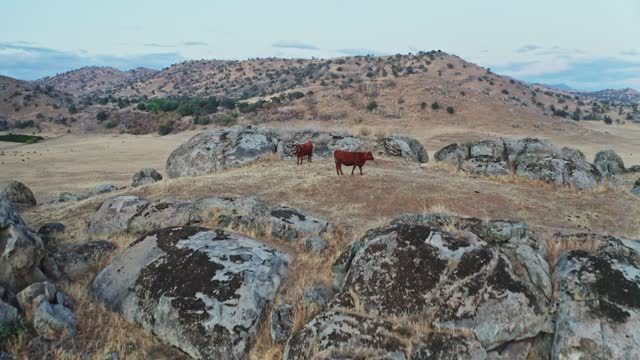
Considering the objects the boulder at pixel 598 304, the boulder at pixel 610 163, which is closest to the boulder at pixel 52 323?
the boulder at pixel 598 304

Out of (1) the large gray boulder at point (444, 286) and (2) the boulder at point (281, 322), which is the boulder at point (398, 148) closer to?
(1) the large gray boulder at point (444, 286)

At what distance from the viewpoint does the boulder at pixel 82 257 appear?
10.9m

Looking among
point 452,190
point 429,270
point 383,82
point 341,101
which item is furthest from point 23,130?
point 429,270

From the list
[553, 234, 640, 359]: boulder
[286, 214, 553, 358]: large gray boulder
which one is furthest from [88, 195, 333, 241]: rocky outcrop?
[553, 234, 640, 359]: boulder

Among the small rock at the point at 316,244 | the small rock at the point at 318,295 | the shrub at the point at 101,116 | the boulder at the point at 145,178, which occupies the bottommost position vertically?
the boulder at the point at 145,178

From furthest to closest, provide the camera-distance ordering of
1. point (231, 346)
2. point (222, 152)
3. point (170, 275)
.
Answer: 1. point (222, 152)
2. point (170, 275)
3. point (231, 346)

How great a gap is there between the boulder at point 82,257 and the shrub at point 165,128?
2049 inches

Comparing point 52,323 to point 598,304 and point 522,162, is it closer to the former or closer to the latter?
point 598,304

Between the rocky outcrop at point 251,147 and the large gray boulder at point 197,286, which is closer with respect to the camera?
the large gray boulder at point 197,286

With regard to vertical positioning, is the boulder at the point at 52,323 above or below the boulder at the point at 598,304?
below

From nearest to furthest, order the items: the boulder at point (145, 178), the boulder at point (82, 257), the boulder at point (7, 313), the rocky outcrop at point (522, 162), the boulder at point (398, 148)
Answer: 1. the boulder at point (7, 313)
2. the boulder at point (82, 257)
3. the rocky outcrop at point (522, 162)
4. the boulder at point (145, 178)
5. the boulder at point (398, 148)

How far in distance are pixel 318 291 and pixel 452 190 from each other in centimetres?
1000

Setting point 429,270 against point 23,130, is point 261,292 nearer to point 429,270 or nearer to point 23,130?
point 429,270

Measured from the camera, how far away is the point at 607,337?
7.47 meters
